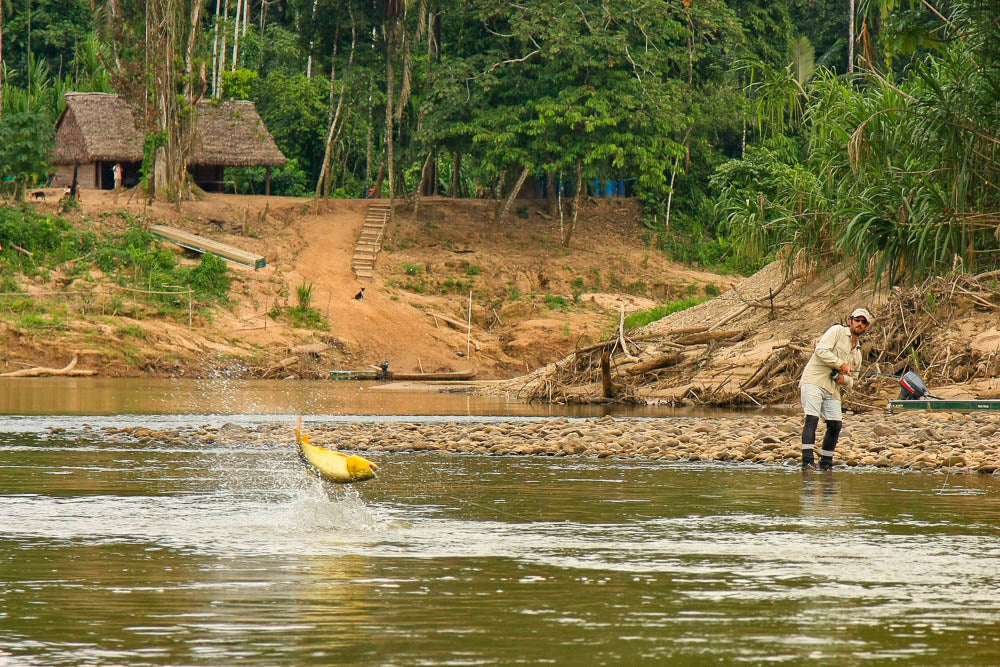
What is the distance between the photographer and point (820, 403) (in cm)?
1320

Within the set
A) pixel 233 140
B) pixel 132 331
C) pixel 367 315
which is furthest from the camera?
pixel 233 140

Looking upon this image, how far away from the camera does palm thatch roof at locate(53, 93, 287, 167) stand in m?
44.3

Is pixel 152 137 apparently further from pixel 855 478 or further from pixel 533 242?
pixel 855 478

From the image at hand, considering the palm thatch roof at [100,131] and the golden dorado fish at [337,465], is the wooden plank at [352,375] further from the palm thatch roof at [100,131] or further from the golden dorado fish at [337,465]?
the golden dorado fish at [337,465]

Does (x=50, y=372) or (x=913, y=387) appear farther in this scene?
(x=50, y=372)

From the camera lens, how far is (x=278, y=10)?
54.2 metres

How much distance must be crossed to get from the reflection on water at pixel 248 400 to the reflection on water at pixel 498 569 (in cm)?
953

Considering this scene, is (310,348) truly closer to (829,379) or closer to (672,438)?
(672,438)

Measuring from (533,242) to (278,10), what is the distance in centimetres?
1689

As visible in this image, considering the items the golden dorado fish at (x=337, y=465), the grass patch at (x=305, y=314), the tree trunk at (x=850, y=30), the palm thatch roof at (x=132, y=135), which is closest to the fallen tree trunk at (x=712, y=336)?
the grass patch at (x=305, y=314)

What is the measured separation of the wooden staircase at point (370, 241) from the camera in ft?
135

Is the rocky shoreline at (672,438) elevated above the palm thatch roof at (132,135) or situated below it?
below

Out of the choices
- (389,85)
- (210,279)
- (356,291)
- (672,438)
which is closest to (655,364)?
(672,438)

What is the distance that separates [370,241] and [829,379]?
30.7m
